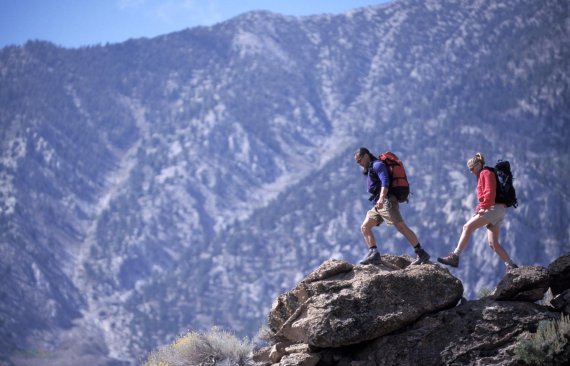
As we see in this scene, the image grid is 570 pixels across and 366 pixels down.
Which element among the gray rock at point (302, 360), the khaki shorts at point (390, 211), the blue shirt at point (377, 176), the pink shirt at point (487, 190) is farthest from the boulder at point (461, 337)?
the blue shirt at point (377, 176)

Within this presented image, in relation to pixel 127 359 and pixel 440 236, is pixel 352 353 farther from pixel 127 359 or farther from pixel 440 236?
pixel 440 236

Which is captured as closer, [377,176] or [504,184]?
[504,184]

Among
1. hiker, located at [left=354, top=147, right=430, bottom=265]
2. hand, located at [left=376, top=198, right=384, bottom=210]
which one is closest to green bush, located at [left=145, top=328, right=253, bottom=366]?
hiker, located at [left=354, top=147, right=430, bottom=265]

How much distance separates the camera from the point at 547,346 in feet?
40.7

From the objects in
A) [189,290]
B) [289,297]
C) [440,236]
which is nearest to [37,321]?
[189,290]

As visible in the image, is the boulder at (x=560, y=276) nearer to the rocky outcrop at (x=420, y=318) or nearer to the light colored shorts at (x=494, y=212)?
the rocky outcrop at (x=420, y=318)

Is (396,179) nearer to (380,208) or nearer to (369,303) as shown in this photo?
(380,208)

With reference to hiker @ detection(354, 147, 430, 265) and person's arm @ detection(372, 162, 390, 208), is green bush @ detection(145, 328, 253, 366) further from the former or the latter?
person's arm @ detection(372, 162, 390, 208)

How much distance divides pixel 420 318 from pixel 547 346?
2043mm

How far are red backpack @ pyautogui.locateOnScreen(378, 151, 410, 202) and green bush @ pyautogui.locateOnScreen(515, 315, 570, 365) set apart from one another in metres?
3.24

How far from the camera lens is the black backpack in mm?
14664

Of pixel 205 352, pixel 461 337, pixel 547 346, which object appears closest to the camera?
pixel 547 346

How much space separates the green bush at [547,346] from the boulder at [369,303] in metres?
1.57

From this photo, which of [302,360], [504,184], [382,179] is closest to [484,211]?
[504,184]
